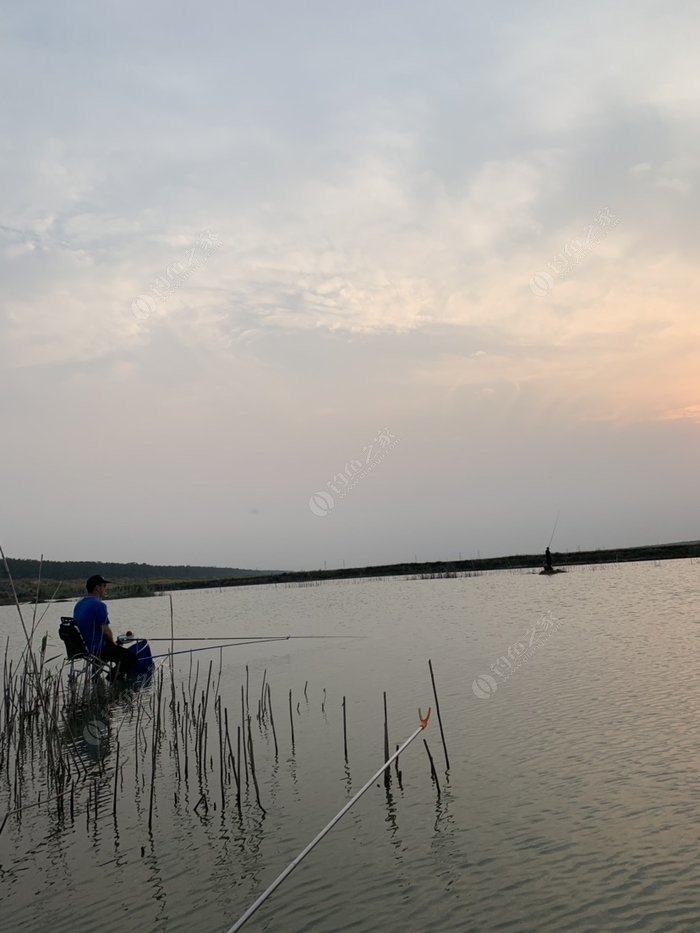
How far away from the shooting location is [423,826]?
21.2 feet

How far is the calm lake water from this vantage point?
5.10 m

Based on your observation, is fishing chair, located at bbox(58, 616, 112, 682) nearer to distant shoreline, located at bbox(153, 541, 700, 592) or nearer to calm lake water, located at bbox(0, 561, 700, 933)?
calm lake water, located at bbox(0, 561, 700, 933)

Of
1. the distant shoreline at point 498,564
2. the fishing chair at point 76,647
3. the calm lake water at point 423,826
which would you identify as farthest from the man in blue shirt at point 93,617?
the distant shoreline at point 498,564

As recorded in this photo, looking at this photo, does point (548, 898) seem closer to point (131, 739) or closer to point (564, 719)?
point (564, 719)

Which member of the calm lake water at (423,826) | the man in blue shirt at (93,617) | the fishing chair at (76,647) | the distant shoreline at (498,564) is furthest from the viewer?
the distant shoreline at (498,564)

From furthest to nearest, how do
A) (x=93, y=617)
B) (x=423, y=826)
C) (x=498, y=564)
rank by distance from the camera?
(x=498, y=564), (x=93, y=617), (x=423, y=826)

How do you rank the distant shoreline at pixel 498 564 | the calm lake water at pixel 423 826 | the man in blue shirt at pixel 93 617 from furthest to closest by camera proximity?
the distant shoreline at pixel 498 564 < the man in blue shirt at pixel 93 617 < the calm lake water at pixel 423 826

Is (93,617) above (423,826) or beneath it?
above

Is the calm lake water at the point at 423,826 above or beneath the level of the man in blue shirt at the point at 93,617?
beneath

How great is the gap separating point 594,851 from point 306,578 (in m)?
87.2

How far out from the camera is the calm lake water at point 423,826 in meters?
5.10

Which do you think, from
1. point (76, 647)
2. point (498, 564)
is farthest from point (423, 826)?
point (498, 564)

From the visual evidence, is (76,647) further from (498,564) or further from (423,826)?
(498,564)

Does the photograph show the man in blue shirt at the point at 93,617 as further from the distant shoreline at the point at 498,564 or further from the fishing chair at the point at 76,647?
the distant shoreline at the point at 498,564
